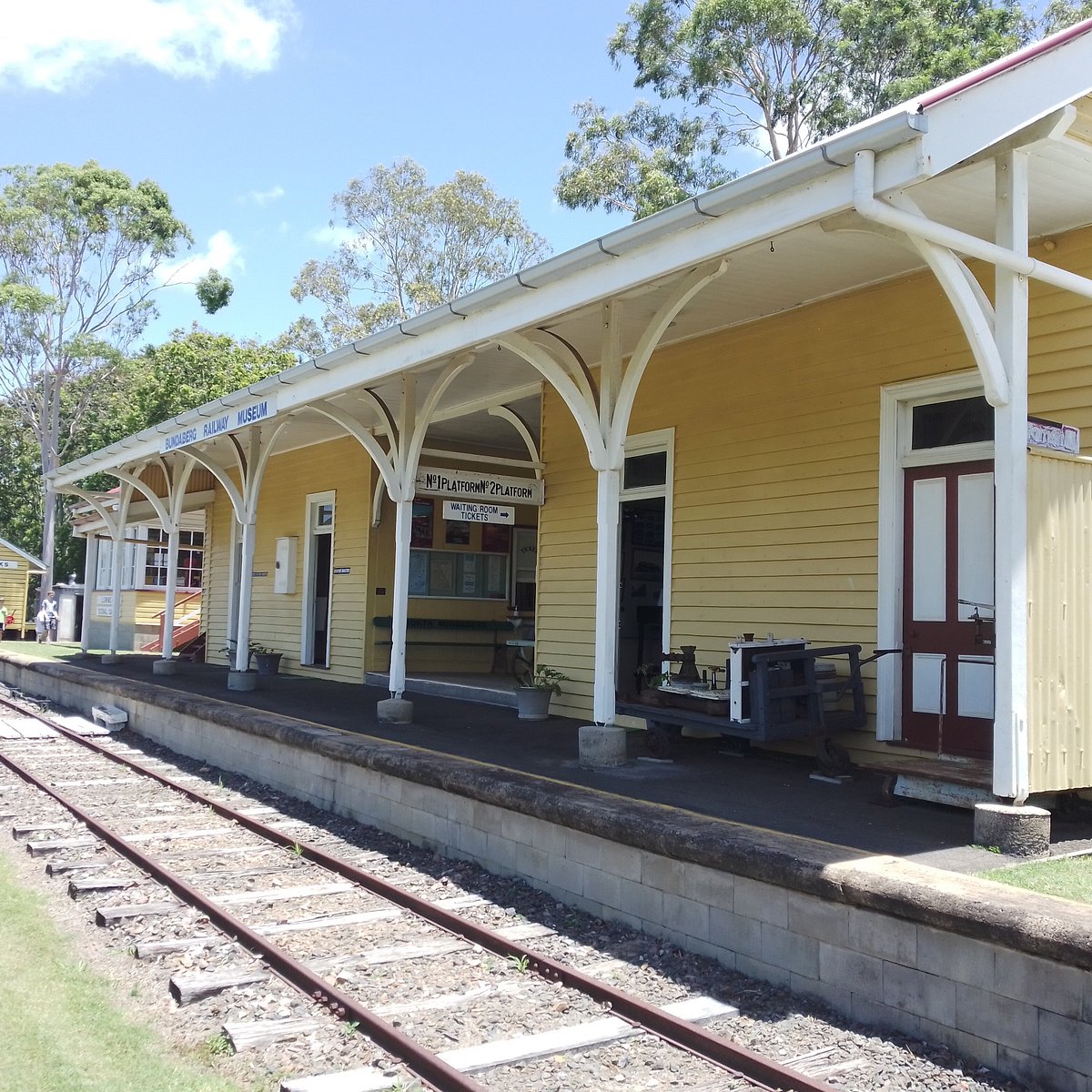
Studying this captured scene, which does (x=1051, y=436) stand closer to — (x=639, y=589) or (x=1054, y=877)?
(x=1054, y=877)

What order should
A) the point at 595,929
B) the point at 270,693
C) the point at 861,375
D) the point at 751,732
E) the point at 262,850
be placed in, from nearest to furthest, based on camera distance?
the point at 595,929 < the point at 751,732 < the point at 262,850 < the point at 861,375 < the point at 270,693

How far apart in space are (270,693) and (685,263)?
29.0ft

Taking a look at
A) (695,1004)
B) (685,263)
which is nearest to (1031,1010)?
(695,1004)

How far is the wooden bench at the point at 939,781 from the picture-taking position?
5621 mm

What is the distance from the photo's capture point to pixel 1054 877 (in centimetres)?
447

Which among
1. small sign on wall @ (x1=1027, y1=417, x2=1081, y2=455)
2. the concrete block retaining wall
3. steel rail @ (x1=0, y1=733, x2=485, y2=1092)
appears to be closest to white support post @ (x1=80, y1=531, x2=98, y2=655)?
steel rail @ (x1=0, y1=733, x2=485, y2=1092)

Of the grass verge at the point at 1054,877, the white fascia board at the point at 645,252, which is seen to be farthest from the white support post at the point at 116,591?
the grass verge at the point at 1054,877

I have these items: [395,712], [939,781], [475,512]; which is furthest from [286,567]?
[939,781]

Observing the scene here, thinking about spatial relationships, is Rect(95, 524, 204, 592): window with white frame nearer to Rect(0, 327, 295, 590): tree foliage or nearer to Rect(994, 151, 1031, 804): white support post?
Rect(0, 327, 295, 590): tree foliage

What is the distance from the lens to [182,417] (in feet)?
43.3

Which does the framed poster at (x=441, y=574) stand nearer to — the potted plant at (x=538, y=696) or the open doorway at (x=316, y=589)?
the open doorway at (x=316, y=589)

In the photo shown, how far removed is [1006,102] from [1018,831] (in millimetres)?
3386

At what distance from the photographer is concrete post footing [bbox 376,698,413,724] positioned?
993 centimetres

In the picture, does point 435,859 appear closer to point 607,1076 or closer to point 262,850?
point 262,850
